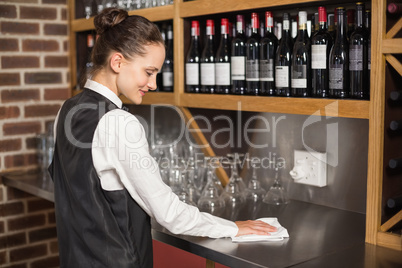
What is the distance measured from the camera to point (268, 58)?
5.93ft

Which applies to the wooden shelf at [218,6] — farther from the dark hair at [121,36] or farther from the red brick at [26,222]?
the red brick at [26,222]

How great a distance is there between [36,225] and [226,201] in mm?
1180

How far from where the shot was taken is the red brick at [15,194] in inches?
98.9

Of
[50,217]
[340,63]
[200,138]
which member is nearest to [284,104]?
[340,63]

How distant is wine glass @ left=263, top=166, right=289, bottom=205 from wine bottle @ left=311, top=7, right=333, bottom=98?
438mm

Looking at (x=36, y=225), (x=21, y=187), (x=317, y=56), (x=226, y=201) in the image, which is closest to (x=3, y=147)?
(x=21, y=187)

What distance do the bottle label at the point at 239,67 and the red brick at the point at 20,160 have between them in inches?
49.8

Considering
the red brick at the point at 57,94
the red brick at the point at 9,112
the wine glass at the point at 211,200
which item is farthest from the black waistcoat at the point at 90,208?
the red brick at the point at 57,94

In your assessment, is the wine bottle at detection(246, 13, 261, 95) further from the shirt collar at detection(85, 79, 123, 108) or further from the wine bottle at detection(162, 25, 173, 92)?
the shirt collar at detection(85, 79, 123, 108)

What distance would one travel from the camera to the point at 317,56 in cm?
161

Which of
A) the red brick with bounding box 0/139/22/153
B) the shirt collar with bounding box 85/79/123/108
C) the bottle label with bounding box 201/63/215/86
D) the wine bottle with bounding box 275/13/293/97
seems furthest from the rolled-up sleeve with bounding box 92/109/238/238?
the red brick with bounding box 0/139/22/153

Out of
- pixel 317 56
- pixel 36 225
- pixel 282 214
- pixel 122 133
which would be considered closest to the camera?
pixel 122 133

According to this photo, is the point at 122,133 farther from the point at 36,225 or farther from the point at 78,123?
the point at 36,225

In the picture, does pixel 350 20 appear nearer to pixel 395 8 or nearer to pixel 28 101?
pixel 395 8
